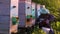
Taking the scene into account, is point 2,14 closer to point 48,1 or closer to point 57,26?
point 57,26

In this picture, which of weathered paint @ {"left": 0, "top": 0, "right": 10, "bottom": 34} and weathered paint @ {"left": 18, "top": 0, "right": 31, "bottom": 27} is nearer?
weathered paint @ {"left": 0, "top": 0, "right": 10, "bottom": 34}

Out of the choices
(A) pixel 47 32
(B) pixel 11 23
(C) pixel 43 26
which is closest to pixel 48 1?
(C) pixel 43 26

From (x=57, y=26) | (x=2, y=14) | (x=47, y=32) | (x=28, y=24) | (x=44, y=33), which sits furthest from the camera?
(x=57, y=26)

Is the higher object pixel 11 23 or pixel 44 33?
pixel 11 23

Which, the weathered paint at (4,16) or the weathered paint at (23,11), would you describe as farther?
the weathered paint at (23,11)

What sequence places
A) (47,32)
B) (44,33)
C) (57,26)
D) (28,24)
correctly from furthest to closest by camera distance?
(57,26)
(28,24)
(47,32)
(44,33)

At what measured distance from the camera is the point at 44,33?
32.3ft

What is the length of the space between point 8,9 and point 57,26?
6.05 metres

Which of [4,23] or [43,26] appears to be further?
[43,26]

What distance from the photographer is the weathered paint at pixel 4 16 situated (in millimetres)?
7398

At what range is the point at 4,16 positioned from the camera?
7.41m

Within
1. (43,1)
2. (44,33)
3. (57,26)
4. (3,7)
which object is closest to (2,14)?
(3,7)

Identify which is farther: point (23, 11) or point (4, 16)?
point (23, 11)

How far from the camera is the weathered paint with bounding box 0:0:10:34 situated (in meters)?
7.40
